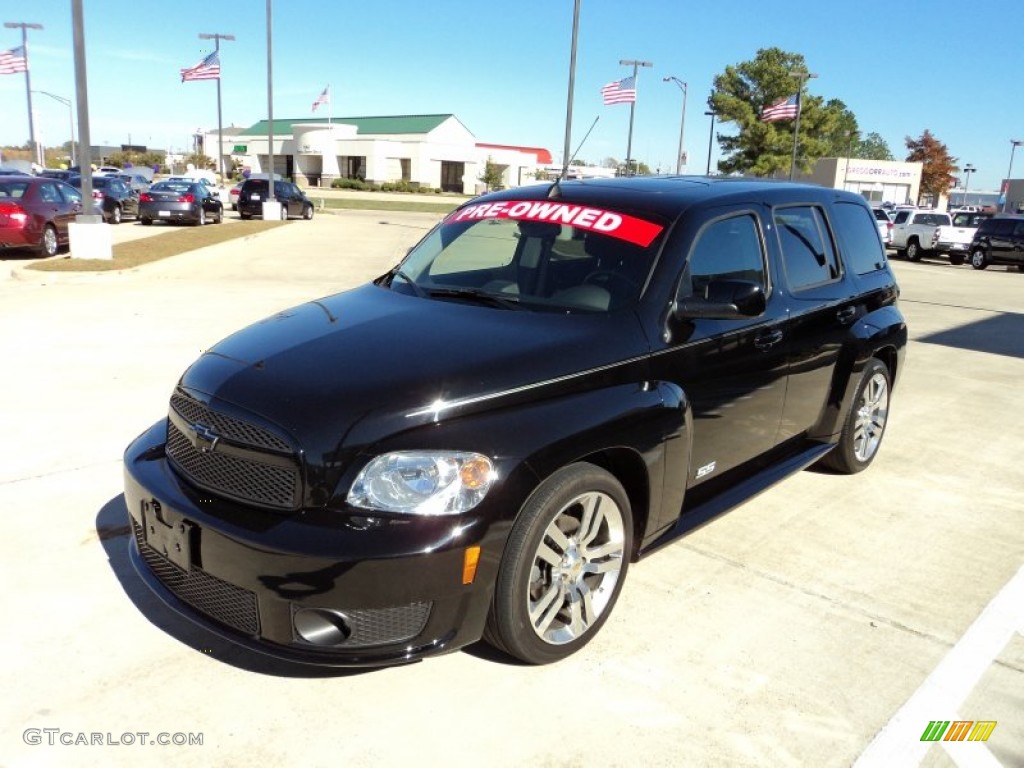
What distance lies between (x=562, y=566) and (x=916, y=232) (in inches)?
1183

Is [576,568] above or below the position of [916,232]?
below

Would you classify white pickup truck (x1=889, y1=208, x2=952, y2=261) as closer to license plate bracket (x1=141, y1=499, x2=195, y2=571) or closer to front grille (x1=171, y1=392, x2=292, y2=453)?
front grille (x1=171, y1=392, x2=292, y2=453)

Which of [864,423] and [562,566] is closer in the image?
[562,566]

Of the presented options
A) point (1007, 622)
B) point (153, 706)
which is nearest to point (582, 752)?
point (153, 706)

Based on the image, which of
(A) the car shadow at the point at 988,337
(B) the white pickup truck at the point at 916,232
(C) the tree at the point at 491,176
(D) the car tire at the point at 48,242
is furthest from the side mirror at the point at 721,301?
(C) the tree at the point at 491,176

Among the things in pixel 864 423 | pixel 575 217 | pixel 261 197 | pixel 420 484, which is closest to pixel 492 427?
pixel 420 484

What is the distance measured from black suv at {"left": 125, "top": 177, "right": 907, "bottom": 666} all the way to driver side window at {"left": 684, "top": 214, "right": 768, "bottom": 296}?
1 centimetres

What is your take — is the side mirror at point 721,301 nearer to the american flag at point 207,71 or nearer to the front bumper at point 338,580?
the front bumper at point 338,580

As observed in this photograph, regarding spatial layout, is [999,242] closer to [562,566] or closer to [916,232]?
[916,232]

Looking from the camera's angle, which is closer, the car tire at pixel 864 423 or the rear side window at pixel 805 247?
the rear side window at pixel 805 247

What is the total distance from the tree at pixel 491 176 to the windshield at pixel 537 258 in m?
75.0

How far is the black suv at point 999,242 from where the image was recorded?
86.1 feet

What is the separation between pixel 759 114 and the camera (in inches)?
2322

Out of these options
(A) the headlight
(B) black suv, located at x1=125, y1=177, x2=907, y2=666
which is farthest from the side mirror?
(A) the headlight
